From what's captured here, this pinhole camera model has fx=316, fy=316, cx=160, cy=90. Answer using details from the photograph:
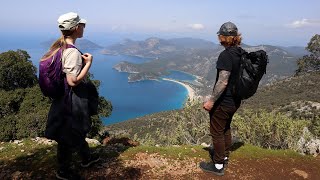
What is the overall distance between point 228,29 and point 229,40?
8.4 inches

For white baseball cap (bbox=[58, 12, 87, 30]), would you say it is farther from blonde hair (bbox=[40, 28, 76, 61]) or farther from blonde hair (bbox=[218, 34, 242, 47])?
blonde hair (bbox=[218, 34, 242, 47])

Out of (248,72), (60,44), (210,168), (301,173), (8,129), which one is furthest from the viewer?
(8,129)

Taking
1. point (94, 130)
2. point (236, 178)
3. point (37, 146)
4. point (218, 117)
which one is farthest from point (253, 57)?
point (94, 130)

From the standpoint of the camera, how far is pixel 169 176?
6727 mm

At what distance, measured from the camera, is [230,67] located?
574cm

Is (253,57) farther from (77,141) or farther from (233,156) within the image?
(77,141)

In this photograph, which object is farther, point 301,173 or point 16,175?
point 301,173

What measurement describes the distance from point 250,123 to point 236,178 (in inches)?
471

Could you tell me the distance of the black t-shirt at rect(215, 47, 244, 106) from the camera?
227 inches

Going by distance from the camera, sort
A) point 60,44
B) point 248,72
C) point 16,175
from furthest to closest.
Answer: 1. point 16,175
2. point 248,72
3. point 60,44

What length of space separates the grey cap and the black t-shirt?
0.28m

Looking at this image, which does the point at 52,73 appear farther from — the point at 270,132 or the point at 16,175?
the point at 270,132

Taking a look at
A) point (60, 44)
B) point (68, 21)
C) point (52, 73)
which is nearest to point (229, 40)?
point (68, 21)

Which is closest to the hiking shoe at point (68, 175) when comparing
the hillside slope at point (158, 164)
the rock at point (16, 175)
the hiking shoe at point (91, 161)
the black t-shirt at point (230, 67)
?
the hillside slope at point (158, 164)
